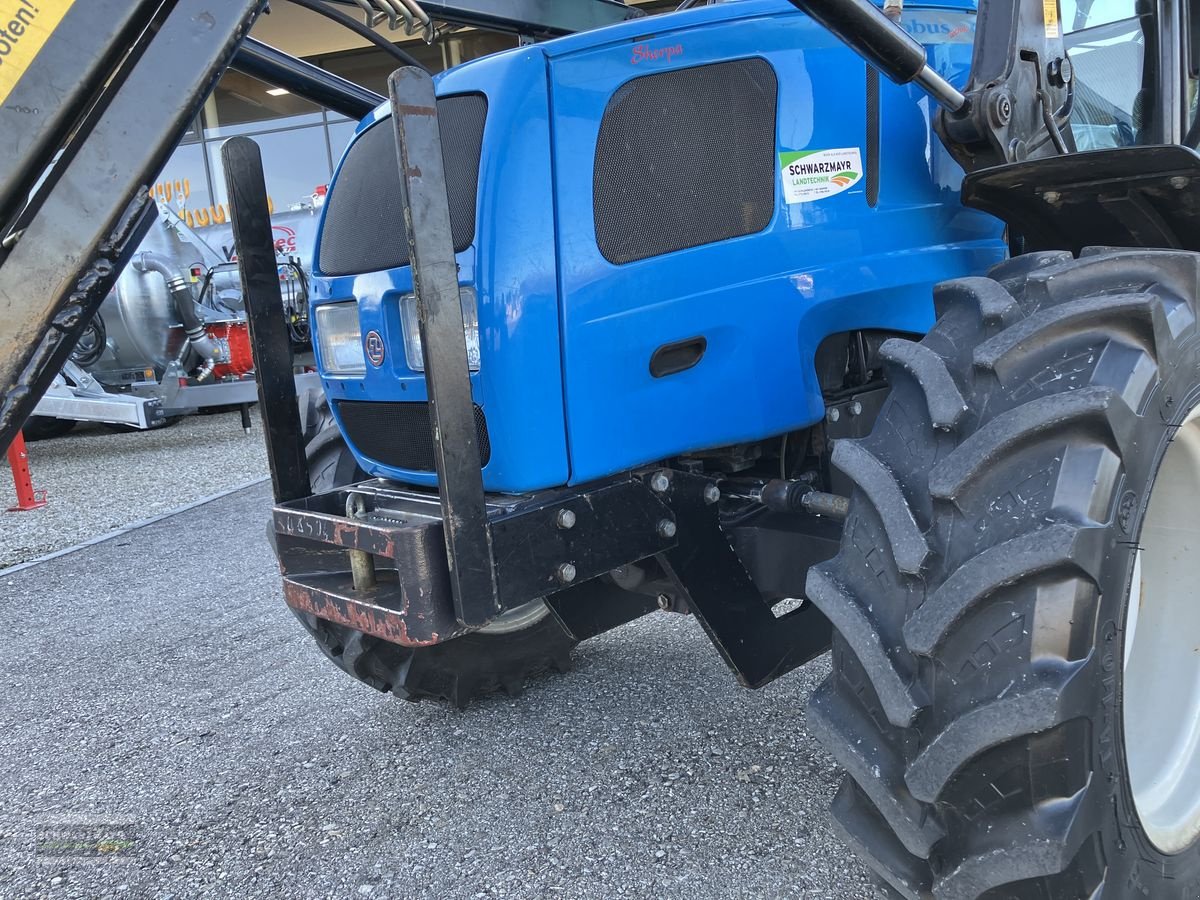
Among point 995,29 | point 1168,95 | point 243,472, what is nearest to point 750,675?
point 995,29

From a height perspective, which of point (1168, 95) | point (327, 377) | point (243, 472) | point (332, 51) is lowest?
point (243, 472)

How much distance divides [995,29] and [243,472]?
22.8ft

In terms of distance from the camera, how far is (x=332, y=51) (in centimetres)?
1459

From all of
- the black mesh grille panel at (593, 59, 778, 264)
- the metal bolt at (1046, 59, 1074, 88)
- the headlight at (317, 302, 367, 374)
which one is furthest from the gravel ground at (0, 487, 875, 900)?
the metal bolt at (1046, 59, 1074, 88)

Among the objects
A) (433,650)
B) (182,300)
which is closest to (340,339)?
(433,650)

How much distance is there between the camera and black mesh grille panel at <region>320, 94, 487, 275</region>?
1903 mm

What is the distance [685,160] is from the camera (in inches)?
78.7

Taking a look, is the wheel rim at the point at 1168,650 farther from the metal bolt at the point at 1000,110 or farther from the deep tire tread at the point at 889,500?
the metal bolt at the point at 1000,110

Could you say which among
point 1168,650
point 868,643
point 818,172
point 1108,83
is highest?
point 1108,83

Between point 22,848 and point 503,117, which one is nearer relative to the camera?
point 503,117

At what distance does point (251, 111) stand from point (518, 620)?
1606cm

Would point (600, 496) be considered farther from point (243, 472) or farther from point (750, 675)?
point (243, 472)

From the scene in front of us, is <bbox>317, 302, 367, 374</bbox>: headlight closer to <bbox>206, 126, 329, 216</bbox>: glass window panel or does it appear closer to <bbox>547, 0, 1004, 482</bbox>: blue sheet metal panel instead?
<bbox>547, 0, 1004, 482</bbox>: blue sheet metal panel

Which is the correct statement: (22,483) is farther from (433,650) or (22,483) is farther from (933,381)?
(933,381)
